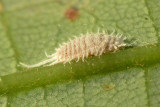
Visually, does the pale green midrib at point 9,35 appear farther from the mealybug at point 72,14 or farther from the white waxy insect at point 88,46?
the mealybug at point 72,14

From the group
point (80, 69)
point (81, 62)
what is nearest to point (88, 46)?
point (81, 62)

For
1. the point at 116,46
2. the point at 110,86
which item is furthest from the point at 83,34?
the point at 110,86

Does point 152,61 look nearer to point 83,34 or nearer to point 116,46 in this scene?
point 116,46

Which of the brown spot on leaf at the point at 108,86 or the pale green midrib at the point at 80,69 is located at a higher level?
the pale green midrib at the point at 80,69

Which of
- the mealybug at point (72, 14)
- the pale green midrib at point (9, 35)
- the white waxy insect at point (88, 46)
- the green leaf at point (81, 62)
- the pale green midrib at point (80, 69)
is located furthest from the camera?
the mealybug at point (72, 14)

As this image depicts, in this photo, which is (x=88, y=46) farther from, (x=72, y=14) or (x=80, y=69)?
(x=72, y=14)

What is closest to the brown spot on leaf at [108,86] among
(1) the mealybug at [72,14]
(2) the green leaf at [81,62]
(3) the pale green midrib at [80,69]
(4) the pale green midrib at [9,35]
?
(2) the green leaf at [81,62]
